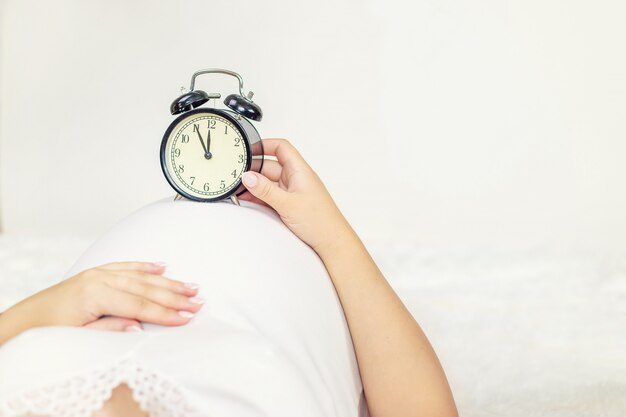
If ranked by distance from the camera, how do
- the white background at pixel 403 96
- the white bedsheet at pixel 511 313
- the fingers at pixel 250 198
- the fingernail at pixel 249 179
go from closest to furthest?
the fingernail at pixel 249 179, the fingers at pixel 250 198, the white bedsheet at pixel 511 313, the white background at pixel 403 96

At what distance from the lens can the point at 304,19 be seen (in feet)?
9.64

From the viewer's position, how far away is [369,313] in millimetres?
1352

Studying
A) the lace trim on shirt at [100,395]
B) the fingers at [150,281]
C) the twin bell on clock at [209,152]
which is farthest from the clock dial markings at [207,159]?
the lace trim on shirt at [100,395]

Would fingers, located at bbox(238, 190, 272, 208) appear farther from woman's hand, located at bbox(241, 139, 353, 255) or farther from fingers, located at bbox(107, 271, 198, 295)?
fingers, located at bbox(107, 271, 198, 295)

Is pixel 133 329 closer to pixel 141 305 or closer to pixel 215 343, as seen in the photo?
pixel 141 305

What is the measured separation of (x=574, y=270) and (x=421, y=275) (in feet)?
1.52

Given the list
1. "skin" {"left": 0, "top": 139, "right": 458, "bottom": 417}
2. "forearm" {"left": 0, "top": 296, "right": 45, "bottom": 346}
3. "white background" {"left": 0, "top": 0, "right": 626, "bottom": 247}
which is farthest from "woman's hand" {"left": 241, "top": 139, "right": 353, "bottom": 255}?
"white background" {"left": 0, "top": 0, "right": 626, "bottom": 247}

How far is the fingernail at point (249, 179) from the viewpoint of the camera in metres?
1.31

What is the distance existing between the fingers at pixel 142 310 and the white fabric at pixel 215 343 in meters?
0.02

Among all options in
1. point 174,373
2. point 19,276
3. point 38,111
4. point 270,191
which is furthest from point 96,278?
point 38,111

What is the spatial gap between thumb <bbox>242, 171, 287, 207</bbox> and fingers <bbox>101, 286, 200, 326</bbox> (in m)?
0.34

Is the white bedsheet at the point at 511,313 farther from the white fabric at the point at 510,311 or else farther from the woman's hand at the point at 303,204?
the woman's hand at the point at 303,204

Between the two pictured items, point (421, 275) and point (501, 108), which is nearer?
point (421, 275)

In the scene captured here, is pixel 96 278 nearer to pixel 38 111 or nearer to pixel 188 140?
pixel 188 140
